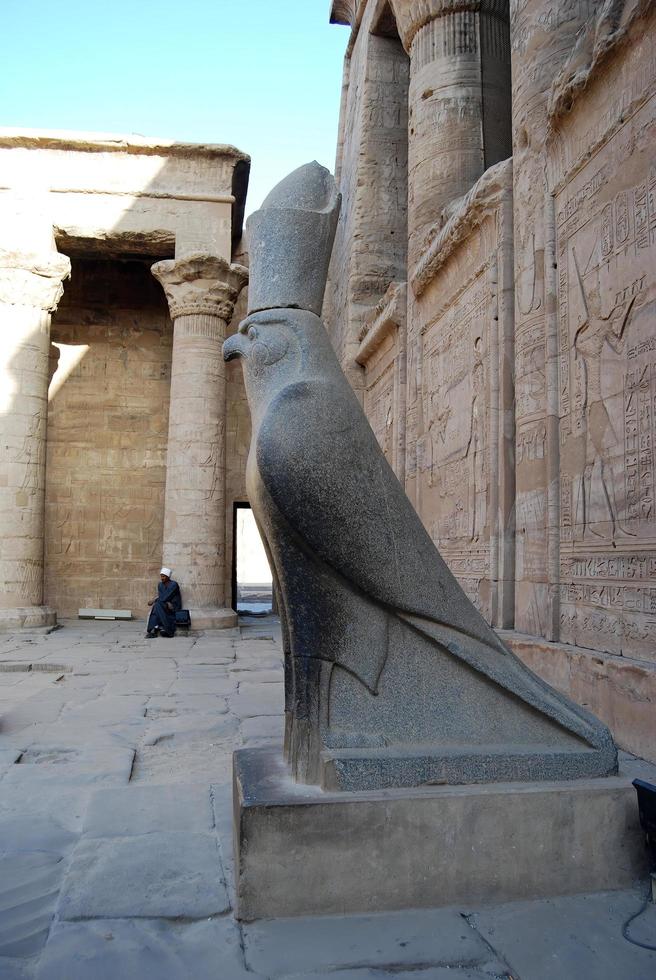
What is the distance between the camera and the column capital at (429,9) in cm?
912

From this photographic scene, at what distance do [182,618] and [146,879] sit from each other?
9266mm

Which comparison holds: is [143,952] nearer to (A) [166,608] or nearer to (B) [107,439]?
(A) [166,608]

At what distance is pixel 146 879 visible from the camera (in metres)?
2.56

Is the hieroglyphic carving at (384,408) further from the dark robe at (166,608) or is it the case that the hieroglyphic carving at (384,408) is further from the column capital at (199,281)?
the dark robe at (166,608)

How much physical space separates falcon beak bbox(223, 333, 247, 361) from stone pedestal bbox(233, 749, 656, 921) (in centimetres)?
162

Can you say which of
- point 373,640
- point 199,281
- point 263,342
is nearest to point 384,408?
point 199,281

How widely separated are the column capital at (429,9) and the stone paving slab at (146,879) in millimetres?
9660

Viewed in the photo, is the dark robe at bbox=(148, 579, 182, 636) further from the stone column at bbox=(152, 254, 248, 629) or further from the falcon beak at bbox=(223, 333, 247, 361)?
the falcon beak at bbox=(223, 333, 247, 361)

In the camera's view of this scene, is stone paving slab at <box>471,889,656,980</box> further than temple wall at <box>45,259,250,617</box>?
No

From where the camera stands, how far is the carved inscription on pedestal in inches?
171

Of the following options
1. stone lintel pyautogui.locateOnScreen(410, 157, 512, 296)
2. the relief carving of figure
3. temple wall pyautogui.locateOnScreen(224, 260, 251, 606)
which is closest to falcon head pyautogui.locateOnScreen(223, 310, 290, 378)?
the relief carving of figure

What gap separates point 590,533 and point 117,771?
3.16m

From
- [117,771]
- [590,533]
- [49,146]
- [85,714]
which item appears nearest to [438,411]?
[590,533]

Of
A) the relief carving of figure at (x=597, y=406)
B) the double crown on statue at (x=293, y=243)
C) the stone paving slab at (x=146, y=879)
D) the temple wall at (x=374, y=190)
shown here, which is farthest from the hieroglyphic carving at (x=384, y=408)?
the stone paving slab at (x=146, y=879)
